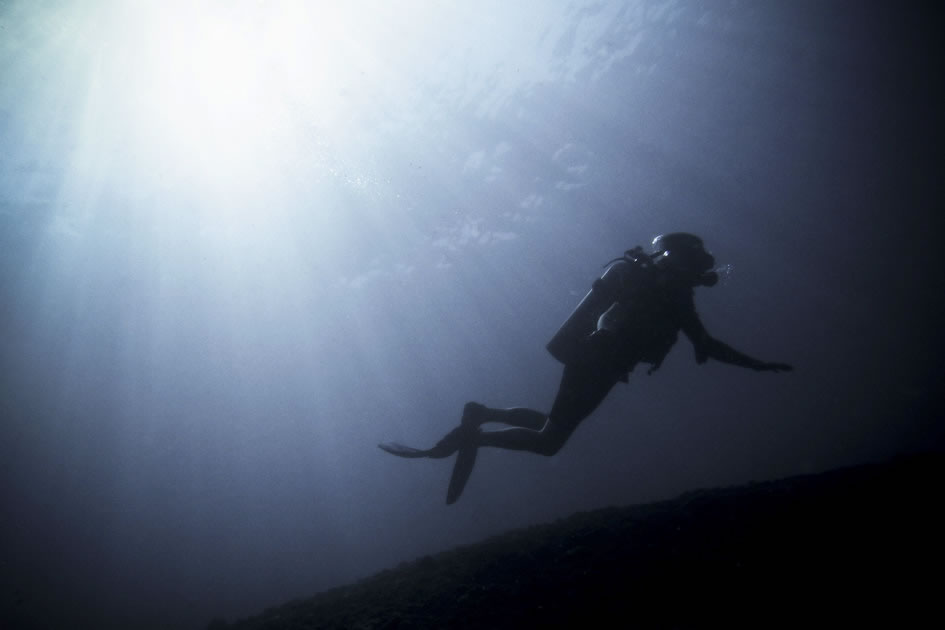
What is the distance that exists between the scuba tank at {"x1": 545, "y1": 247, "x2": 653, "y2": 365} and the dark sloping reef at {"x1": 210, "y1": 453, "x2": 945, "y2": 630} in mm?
1667

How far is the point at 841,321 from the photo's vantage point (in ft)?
150

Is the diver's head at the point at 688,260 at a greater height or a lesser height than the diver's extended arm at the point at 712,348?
greater

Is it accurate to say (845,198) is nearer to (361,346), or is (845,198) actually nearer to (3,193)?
(361,346)

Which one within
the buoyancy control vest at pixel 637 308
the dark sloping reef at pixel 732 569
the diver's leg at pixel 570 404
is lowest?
the dark sloping reef at pixel 732 569

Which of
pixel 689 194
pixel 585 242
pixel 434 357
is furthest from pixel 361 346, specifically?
pixel 689 194

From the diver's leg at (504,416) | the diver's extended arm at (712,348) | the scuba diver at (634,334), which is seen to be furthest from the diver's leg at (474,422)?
the diver's extended arm at (712,348)

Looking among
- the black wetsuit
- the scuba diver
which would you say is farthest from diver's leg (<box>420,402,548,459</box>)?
the black wetsuit

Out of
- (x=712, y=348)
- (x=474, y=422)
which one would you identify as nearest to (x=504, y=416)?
(x=474, y=422)

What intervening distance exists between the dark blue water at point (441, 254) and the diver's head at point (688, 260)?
18.4m

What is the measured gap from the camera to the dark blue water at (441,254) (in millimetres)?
22766

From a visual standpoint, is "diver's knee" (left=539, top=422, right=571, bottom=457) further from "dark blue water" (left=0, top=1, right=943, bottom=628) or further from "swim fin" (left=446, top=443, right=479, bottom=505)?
"dark blue water" (left=0, top=1, right=943, bottom=628)

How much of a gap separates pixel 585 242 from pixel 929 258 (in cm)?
2866

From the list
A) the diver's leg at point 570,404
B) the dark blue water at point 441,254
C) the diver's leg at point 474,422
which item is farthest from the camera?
the dark blue water at point 441,254

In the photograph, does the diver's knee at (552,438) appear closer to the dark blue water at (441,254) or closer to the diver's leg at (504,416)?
the diver's leg at (504,416)
